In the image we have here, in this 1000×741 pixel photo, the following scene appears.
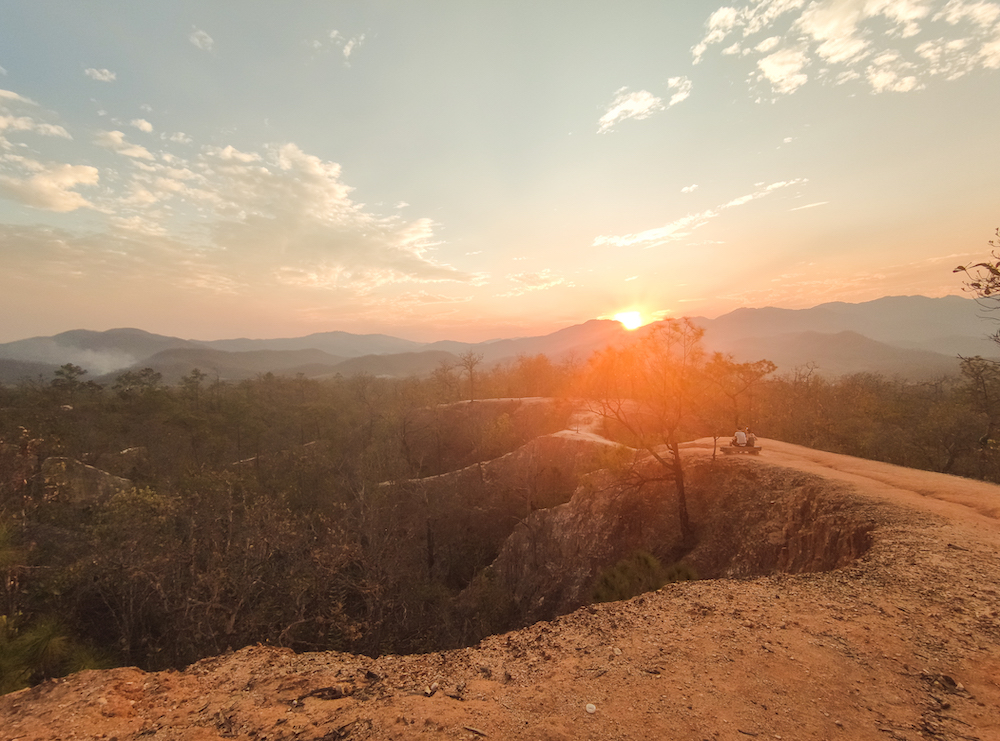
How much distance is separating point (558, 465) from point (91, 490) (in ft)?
104

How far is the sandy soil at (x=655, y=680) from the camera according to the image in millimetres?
5027

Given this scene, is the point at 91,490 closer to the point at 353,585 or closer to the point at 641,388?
the point at 353,585

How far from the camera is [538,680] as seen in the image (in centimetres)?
613

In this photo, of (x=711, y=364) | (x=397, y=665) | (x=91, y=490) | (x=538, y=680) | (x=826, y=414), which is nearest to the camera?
(x=538, y=680)

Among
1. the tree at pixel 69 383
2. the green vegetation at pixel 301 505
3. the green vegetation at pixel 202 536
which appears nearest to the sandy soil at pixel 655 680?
the green vegetation at pixel 301 505

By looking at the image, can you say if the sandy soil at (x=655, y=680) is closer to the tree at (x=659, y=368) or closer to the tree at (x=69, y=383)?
the tree at (x=659, y=368)

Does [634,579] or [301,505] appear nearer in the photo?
[634,579]

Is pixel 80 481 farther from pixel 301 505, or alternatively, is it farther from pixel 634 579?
pixel 634 579

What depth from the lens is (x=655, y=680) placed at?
230 inches

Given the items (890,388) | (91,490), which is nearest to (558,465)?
(91,490)

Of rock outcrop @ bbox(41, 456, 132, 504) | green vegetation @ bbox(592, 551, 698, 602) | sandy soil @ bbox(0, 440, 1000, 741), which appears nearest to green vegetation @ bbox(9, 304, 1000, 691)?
green vegetation @ bbox(592, 551, 698, 602)

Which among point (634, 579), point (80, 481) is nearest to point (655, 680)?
point (634, 579)

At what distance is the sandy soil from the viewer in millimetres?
5027

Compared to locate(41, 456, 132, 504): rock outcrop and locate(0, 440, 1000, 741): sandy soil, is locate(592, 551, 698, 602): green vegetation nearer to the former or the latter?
locate(0, 440, 1000, 741): sandy soil
